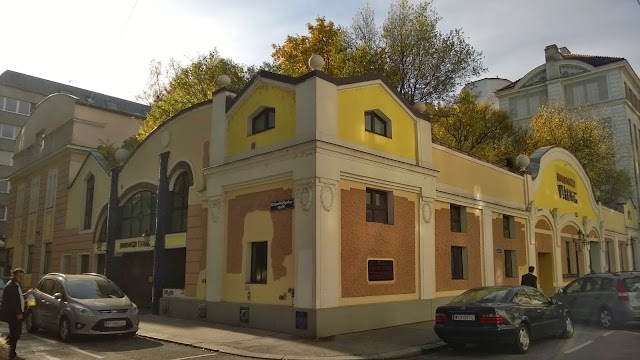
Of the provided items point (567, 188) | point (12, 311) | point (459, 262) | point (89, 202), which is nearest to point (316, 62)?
point (12, 311)

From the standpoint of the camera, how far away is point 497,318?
9547 millimetres

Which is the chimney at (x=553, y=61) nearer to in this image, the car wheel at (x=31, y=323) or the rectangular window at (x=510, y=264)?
the rectangular window at (x=510, y=264)

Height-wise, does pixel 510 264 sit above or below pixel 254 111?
below

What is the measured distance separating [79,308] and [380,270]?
761cm

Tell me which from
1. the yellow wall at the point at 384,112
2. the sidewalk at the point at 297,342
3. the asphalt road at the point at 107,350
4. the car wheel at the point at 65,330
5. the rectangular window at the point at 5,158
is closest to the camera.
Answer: the asphalt road at the point at 107,350

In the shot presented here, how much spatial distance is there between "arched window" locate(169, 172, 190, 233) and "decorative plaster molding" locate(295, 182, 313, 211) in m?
6.28

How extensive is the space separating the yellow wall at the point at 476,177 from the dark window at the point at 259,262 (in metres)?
6.69

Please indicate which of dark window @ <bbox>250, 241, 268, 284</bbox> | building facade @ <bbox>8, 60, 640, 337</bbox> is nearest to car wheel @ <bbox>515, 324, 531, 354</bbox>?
building facade @ <bbox>8, 60, 640, 337</bbox>

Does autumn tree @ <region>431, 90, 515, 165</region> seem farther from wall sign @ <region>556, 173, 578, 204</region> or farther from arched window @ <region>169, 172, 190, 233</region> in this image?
arched window @ <region>169, 172, 190, 233</region>

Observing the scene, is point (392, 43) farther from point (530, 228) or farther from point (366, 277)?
point (366, 277)

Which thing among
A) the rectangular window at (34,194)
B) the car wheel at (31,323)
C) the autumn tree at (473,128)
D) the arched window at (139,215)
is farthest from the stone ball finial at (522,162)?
the rectangular window at (34,194)

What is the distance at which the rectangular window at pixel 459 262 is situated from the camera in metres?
17.5

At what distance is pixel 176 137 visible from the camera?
18016 millimetres

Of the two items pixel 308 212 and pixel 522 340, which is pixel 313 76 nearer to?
pixel 308 212
